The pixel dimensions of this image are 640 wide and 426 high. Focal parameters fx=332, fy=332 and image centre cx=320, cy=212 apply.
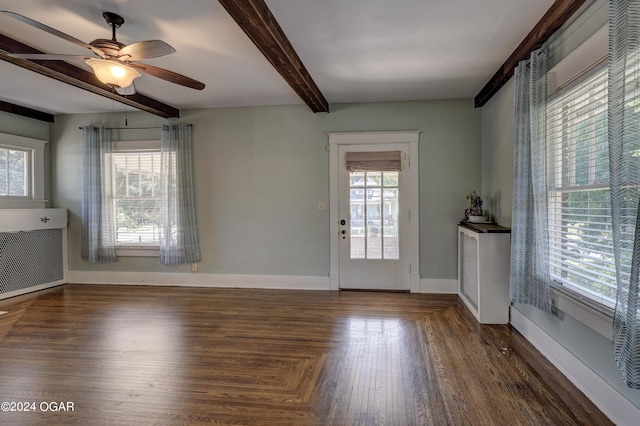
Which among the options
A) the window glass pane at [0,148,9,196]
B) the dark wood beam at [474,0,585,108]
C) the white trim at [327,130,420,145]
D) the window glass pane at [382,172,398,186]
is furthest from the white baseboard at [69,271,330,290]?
the dark wood beam at [474,0,585,108]

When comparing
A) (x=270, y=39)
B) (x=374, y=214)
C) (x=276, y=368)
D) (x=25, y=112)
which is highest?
(x=25, y=112)

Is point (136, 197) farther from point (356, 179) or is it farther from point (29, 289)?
point (356, 179)

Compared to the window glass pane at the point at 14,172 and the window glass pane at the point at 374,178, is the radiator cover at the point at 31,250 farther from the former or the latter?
the window glass pane at the point at 374,178

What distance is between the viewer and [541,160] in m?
2.49

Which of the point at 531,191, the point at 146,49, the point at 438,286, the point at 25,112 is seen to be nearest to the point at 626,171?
the point at 531,191

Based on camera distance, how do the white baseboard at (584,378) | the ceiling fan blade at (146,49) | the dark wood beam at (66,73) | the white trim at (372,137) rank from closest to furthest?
the white baseboard at (584,378) → the ceiling fan blade at (146,49) → the dark wood beam at (66,73) → the white trim at (372,137)

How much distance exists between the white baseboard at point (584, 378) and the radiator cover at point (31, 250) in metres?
6.02

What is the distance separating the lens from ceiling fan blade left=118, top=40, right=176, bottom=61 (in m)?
2.17

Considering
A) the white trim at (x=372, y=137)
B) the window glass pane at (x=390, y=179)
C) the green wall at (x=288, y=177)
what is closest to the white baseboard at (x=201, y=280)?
the green wall at (x=288, y=177)

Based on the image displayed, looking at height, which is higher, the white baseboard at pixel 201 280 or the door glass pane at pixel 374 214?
the door glass pane at pixel 374 214

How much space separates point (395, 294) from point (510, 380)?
2.09 meters

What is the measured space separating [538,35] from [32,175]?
6376 mm

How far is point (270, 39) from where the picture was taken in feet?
8.00

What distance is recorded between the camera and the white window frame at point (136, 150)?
15.9 ft
